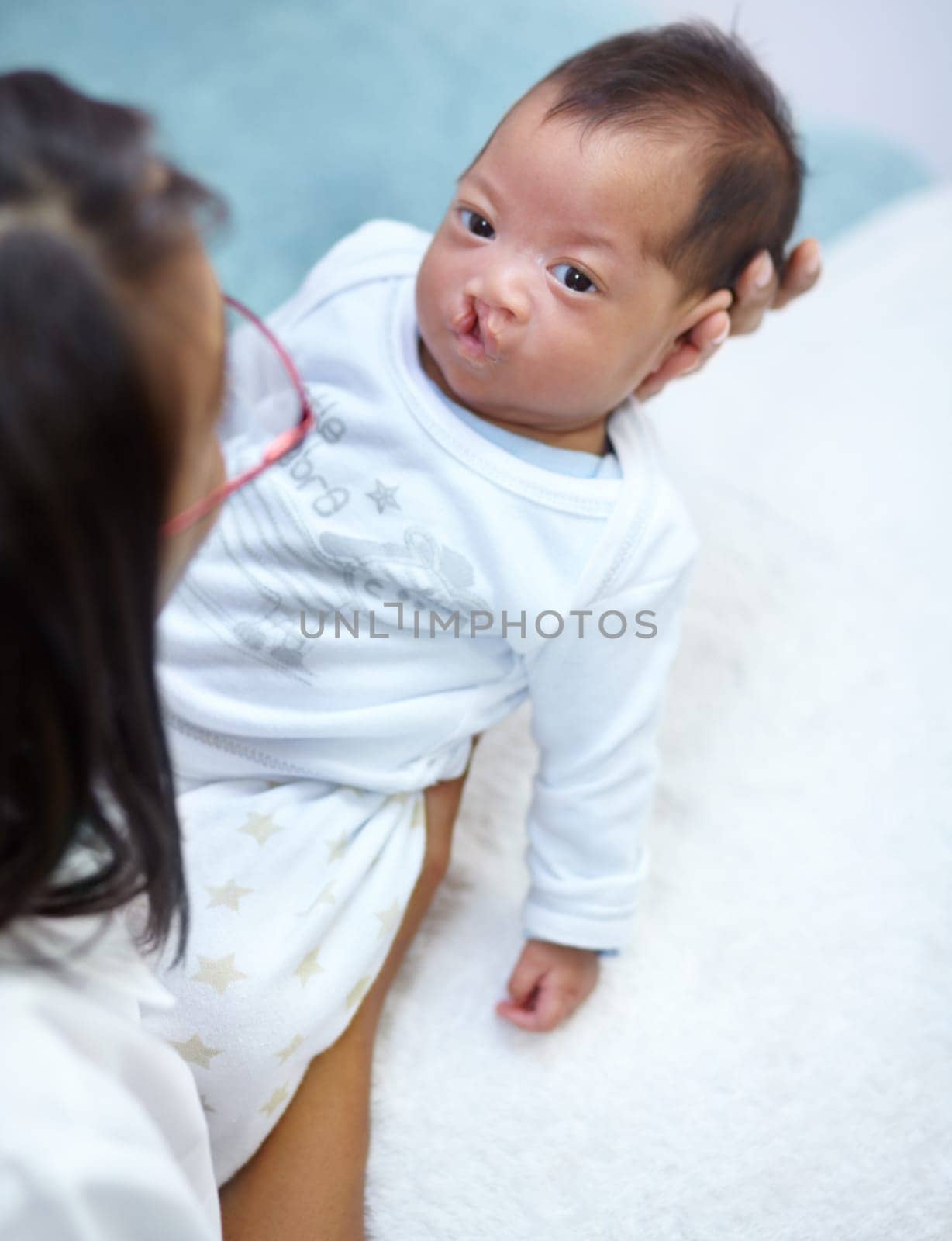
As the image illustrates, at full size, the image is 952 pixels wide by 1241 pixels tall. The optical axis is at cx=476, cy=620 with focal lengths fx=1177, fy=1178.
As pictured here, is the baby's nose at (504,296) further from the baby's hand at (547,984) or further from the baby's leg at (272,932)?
the baby's hand at (547,984)

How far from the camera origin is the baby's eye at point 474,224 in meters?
0.84

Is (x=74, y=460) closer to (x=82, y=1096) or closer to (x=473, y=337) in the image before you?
(x=82, y=1096)

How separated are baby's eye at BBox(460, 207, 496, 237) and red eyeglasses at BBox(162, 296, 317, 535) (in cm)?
17

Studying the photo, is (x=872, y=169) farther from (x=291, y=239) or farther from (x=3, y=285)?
(x=3, y=285)

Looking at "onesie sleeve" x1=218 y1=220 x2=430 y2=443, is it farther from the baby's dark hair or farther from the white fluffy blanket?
the white fluffy blanket

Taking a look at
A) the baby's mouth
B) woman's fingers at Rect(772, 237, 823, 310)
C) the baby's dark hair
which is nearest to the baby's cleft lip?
the baby's mouth

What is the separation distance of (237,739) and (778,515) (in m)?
0.69

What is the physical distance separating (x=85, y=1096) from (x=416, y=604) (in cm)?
46

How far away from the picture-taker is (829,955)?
99 cm

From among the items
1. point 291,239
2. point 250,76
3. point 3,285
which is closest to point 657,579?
point 3,285

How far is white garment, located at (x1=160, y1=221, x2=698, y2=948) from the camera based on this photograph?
86cm

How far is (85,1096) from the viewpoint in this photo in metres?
0.49

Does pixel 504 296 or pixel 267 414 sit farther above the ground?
pixel 504 296

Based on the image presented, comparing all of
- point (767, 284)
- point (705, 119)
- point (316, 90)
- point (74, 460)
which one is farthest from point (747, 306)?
point (316, 90)
